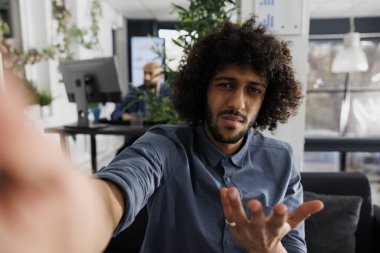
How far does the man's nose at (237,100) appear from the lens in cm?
112

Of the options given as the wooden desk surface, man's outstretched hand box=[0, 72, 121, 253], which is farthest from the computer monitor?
man's outstretched hand box=[0, 72, 121, 253]

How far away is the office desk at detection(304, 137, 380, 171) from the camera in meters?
2.95

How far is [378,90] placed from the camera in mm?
6539

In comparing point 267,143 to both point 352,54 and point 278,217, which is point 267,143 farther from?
point 352,54

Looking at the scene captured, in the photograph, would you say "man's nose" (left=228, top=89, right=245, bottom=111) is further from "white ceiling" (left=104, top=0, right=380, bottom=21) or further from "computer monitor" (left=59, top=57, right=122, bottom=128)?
"white ceiling" (left=104, top=0, right=380, bottom=21)

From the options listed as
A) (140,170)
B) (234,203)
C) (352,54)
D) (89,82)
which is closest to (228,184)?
(140,170)

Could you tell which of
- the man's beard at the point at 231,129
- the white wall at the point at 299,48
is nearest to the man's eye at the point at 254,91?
the man's beard at the point at 231,129

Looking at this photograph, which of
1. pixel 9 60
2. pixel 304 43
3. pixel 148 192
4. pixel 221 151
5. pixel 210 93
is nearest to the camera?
pixel 148 192

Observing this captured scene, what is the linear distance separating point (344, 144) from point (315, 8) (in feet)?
14.0

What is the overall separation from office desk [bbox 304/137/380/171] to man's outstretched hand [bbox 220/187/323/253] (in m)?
2.43

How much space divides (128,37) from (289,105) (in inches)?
254

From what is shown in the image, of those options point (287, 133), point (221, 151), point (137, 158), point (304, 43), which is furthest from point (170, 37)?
point (137, 158)

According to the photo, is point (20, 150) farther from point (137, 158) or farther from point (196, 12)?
point (196, 12)

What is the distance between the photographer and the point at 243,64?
3.88 feet
